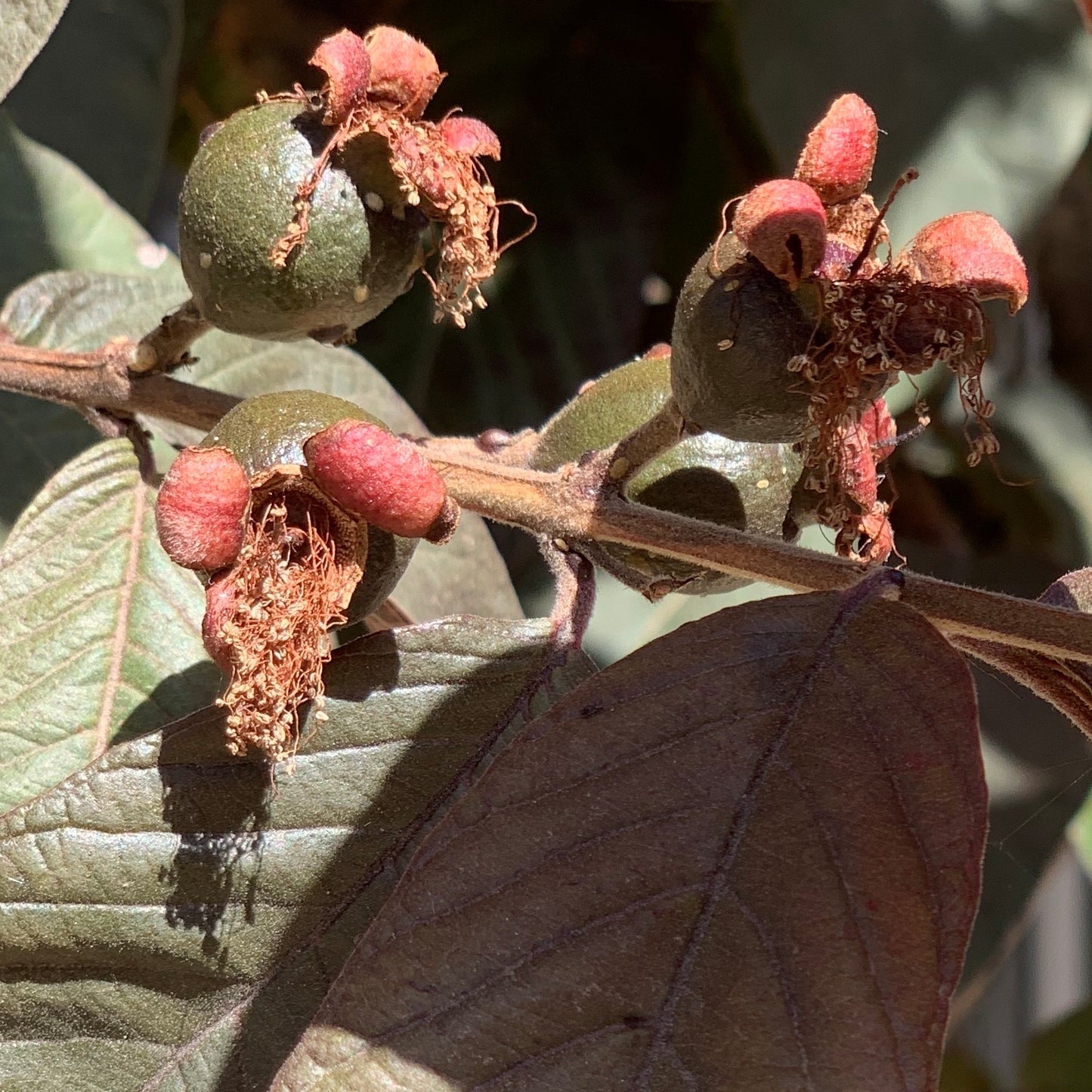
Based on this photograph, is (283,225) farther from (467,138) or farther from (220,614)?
(220,614)

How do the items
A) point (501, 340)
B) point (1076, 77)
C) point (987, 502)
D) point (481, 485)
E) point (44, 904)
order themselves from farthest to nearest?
point (987, 502) → point (501, 340) → point (1076, 77) → point (481, 485) → point (44, 904)

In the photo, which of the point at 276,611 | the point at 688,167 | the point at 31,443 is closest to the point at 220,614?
the point at 276,611

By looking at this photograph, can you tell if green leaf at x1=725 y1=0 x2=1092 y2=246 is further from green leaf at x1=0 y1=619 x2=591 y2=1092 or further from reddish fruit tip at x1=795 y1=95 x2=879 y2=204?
green leaf at x1=0 y1=619 x2=591 y2=1092

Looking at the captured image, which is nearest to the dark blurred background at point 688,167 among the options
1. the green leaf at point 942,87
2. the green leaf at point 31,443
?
the green leaf at point 942,87

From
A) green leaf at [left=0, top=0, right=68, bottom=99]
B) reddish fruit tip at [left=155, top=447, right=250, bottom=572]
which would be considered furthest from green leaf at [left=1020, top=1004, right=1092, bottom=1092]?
green leaf at [left=0, top=0, right=68, bottom=99]

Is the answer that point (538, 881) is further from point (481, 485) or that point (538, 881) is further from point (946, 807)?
point (481, 485)

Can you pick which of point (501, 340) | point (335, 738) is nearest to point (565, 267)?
point (501, 340)
